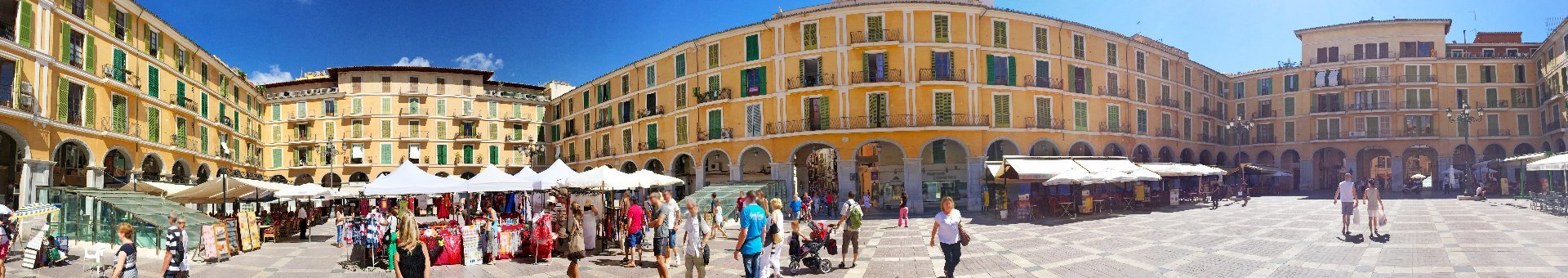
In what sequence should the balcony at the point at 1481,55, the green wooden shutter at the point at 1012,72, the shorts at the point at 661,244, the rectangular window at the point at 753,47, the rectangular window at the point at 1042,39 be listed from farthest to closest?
the balcony at the point at 1481,55
the rectangular window at the point at 753,47
the rectangular window at the point at 1042,39
the green wooden shutter at the point at 1012,72
the shorts at the point at 661,244

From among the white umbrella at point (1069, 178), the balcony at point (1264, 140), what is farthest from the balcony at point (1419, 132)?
the white umbrella at point (1069, 178)

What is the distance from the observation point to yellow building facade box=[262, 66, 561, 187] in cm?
5312

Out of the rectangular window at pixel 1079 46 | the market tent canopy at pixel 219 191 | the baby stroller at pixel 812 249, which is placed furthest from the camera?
the rectangular window at pixel 1079 46

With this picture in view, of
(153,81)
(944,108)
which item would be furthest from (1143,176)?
(153,81)

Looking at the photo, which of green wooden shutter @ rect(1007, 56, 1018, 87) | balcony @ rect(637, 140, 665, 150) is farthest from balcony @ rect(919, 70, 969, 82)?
balcony @ rect(637, 140, 665, 150)

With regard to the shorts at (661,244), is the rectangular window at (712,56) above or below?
above

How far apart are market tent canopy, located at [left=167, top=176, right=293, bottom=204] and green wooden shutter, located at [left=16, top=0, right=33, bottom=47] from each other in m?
6.54

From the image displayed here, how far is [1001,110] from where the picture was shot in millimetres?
31484

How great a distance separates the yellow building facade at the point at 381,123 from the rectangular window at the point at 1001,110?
34.8 m

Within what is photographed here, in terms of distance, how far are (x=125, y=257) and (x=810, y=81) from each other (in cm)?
2489

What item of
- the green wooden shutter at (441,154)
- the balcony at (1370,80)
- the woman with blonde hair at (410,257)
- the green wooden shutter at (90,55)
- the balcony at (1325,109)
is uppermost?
the balcony at (1370,80)

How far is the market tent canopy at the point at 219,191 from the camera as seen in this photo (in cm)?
1905

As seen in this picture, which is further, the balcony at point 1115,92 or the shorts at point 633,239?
the balcony at point 1115,92

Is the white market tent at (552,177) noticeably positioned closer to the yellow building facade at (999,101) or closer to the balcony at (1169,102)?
the yellow building facade at (999,101)
